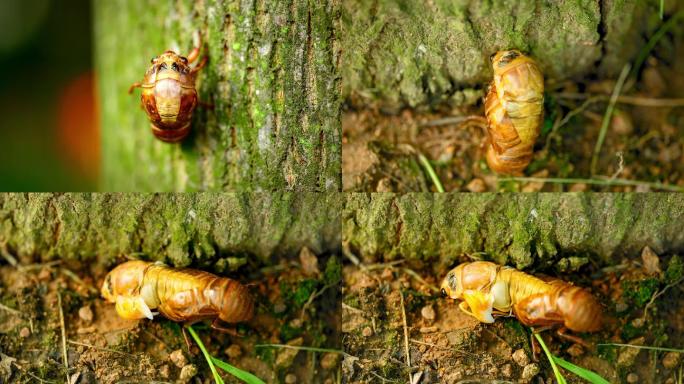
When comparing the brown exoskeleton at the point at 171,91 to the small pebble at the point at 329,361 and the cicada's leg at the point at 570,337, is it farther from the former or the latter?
the cicada's leg at the point at 570,337

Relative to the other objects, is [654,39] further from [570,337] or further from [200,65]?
[200,65]

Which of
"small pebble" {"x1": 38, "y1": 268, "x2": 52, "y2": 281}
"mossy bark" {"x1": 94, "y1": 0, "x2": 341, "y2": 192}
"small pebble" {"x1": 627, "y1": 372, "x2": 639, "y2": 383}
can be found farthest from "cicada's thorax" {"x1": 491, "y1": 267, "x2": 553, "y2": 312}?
"small pebble" {"x1": 38, "y1": 268, "x2": 52, "y2": 281}

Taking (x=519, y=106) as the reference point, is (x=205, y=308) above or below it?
below

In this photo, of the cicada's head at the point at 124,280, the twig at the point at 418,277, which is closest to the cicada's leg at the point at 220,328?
the cicada's head at the point at 124,280

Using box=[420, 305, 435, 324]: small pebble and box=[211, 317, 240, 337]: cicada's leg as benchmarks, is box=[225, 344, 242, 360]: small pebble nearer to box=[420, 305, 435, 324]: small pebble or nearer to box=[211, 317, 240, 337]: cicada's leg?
box=[211, 317, 240, 337]: cicada's leg

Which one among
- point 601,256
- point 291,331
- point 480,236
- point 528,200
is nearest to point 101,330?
point 291,331

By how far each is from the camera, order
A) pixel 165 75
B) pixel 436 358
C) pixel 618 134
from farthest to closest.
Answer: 1. pixel 618 134
2. pixel 436 358
3. pixel 165 75

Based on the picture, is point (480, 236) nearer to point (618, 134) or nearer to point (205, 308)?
point (618, 134)

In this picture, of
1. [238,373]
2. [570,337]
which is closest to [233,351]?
[238,373]
